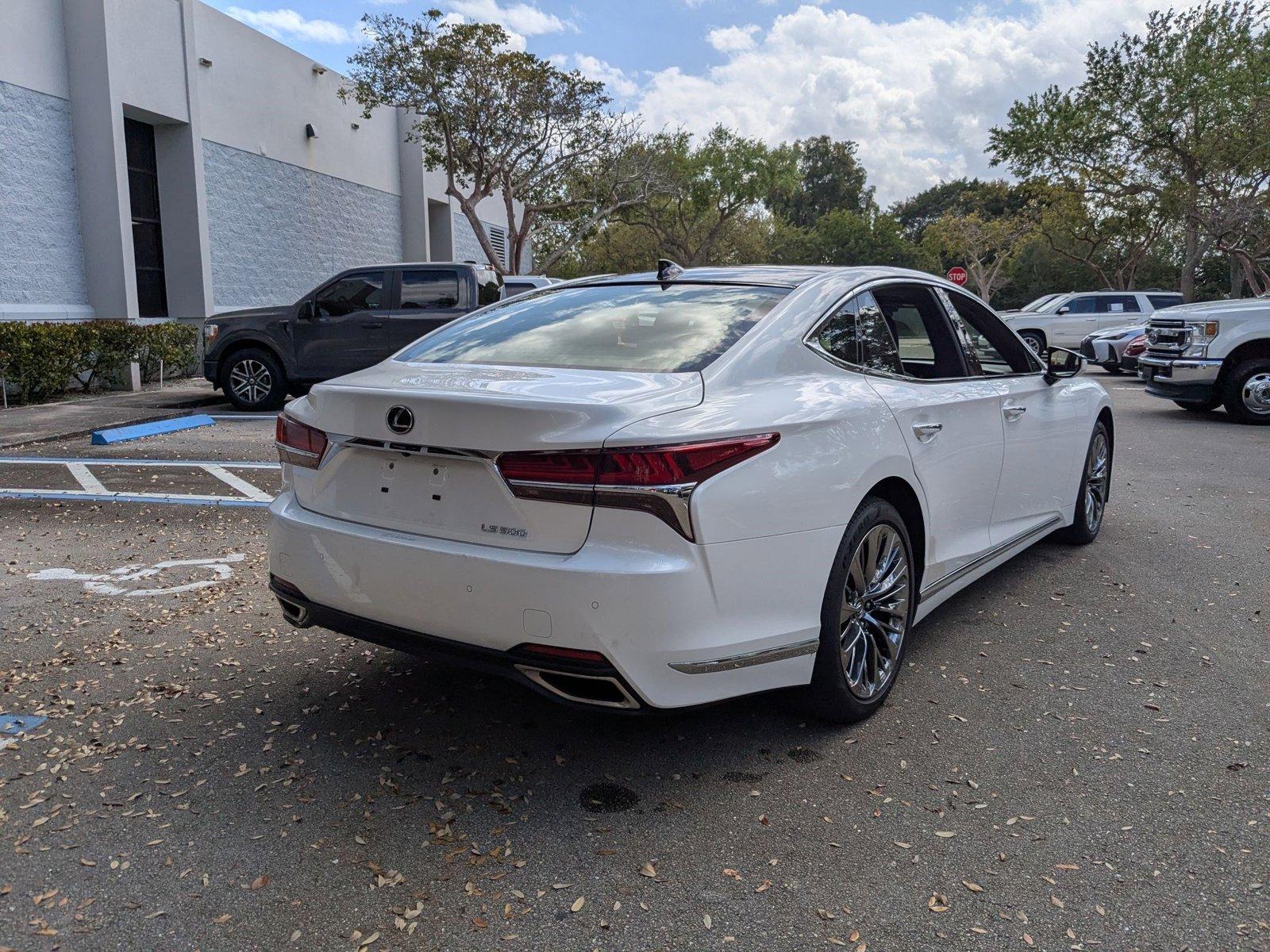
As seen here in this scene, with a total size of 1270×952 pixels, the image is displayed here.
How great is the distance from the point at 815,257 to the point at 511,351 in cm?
6170

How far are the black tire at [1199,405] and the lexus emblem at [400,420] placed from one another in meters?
12.4

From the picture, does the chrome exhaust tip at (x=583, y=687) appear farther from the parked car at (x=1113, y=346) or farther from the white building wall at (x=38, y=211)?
the parked car at (x=1113, y=346)

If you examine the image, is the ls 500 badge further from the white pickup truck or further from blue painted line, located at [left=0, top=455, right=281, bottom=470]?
the white pickup truck

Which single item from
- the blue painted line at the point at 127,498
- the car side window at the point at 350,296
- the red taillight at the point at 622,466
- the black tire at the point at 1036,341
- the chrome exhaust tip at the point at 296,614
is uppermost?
the car side window at the point at 350,296

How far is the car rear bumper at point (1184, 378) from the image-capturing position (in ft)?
41.0

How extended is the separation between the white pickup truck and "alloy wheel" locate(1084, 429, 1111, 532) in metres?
7.22

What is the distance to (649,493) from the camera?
2.86m

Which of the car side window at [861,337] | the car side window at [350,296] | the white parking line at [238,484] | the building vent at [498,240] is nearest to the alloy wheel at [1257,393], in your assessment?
the car side window at [861,337]

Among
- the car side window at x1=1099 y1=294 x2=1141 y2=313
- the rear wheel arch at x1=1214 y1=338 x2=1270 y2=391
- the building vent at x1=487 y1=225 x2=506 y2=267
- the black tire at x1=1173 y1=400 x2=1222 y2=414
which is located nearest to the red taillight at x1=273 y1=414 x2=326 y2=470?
the rear wheel arch at x1=1214 y1=338 x2=1270 y2=391

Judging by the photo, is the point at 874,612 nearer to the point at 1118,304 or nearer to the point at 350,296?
the point at 350,296

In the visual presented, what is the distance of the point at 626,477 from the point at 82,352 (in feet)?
45.1

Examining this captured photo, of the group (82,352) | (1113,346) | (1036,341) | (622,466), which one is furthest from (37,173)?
(1113,346)

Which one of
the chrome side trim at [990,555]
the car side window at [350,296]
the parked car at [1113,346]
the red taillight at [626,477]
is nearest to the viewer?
the red taillight at [626,477]

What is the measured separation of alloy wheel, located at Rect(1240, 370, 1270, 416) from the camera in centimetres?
1239
